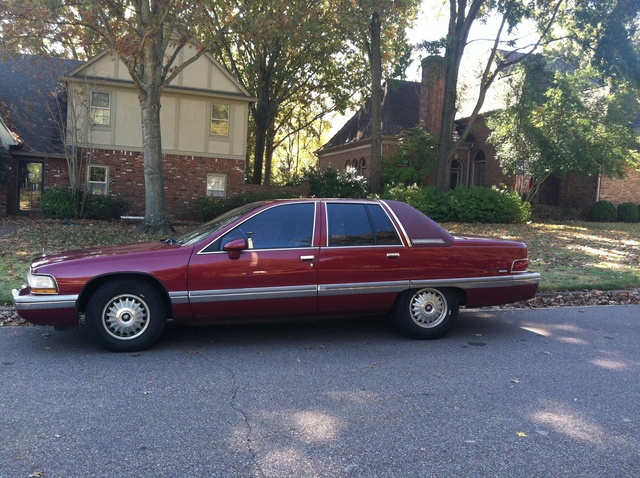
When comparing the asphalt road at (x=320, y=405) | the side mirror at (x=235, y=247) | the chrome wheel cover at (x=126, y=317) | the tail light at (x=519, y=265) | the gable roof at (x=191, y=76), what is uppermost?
the gable roof at (x=191, y=76)

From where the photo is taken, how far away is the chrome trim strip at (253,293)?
5.83 m

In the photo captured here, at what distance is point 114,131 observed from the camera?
22734 mm

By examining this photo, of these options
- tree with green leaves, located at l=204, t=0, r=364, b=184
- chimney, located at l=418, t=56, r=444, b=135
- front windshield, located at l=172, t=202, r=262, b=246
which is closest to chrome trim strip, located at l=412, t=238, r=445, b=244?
front windshield, located at l=172, t=202, r=262, b=246

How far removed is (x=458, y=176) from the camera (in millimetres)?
32312

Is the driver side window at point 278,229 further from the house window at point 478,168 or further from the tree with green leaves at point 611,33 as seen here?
the house window at point 478,168

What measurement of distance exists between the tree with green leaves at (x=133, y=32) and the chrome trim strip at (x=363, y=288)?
9492 mm

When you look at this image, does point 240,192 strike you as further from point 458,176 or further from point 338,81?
point 458,176

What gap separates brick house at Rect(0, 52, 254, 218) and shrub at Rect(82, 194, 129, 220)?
0.64m

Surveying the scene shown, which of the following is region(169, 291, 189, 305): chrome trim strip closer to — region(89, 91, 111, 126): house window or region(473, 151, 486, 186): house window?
region(89, 91, 111, 126): house window

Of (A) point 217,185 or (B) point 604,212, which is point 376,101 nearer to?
(A) point 217,185

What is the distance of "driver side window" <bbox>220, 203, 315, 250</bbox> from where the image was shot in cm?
Answer: 611

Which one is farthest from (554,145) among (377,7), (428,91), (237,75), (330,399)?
(330,399)

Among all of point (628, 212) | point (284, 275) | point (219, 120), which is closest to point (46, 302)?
point (284, 275)

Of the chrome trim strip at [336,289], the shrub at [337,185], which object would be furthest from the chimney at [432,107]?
the chrome trim strip at [336,289]
